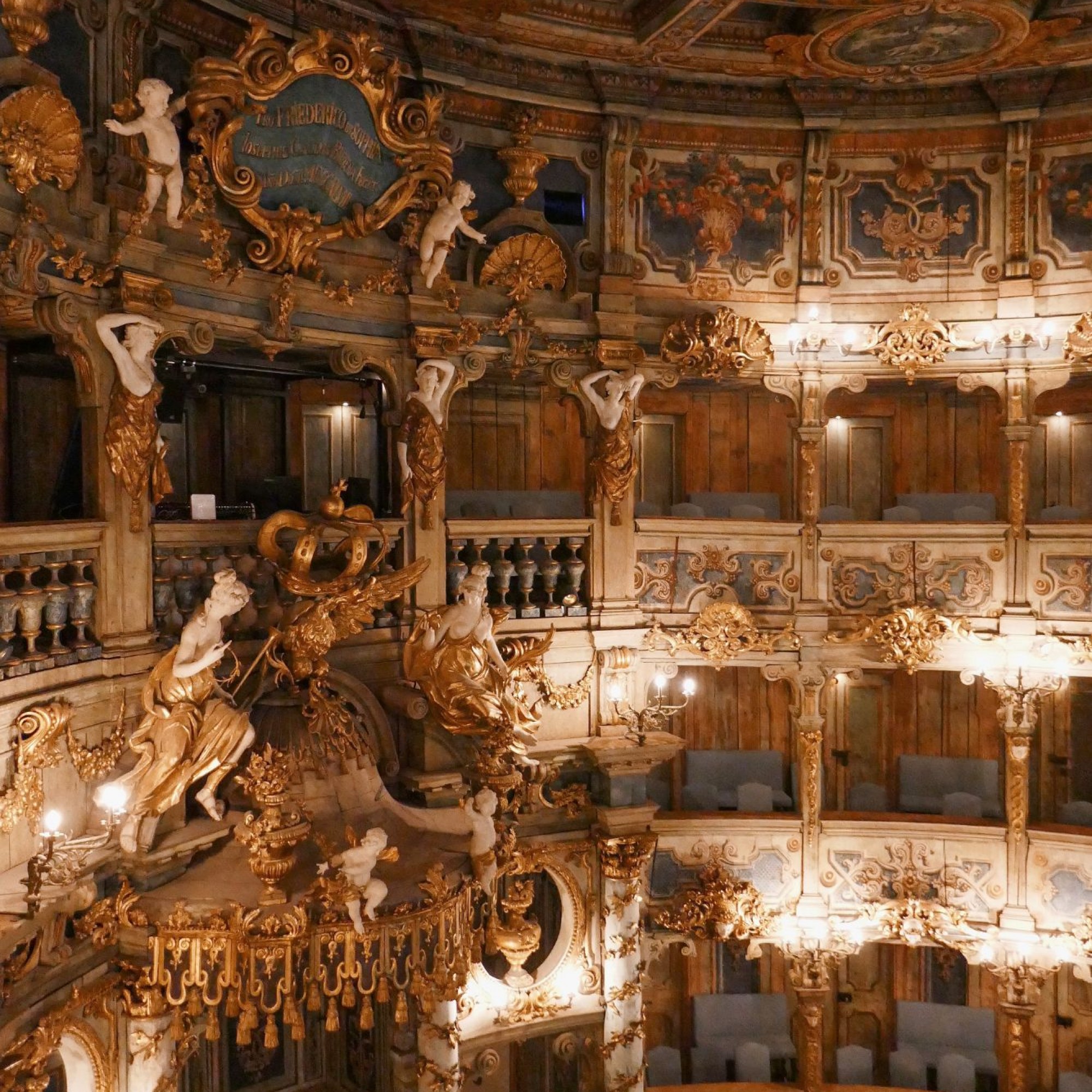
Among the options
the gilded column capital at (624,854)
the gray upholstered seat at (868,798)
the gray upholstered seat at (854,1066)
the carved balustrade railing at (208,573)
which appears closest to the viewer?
the carved balustrade railing at (208,573)

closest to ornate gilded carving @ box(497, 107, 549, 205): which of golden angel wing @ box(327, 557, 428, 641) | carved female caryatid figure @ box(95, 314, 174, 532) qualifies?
golden angel wing @ box(327, 557, 428, 641)

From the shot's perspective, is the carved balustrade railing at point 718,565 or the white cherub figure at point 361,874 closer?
the white cherub figure at point 361,874

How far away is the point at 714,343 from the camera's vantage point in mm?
12250

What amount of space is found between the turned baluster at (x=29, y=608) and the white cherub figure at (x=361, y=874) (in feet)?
8.09

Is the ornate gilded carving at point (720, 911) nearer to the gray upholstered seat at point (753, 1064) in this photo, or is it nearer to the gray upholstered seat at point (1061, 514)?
the gray upholstered seat at point (753, 1064)

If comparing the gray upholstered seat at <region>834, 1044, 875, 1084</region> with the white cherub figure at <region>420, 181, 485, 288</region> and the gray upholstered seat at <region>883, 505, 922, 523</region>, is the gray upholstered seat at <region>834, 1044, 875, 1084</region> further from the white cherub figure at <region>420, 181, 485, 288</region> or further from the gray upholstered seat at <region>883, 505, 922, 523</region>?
the white cherub figure at <region>420, 181, 485, 288</region>

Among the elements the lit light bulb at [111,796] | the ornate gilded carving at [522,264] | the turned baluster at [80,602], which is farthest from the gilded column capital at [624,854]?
the turned baluster at [80,602]

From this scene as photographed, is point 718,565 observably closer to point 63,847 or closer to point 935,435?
point 935,435

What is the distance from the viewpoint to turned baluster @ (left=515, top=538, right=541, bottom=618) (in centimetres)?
1162

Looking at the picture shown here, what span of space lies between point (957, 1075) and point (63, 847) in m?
11.1

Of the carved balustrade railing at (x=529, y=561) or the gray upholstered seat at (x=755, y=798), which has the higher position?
the carved balustrade railing at (x=529, y=561)

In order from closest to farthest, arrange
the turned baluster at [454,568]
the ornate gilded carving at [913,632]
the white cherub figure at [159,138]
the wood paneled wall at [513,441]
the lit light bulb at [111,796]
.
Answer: the lit light bulb at [111,796] → the white cherub figure at [159,138] → the turned baluster at [454,568] → the ornate gilded carving at [913,632] → the wood paneled wall at [513,441]

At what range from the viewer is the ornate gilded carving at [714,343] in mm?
12266

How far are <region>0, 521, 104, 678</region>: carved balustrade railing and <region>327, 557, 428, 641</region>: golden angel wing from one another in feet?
6.51
